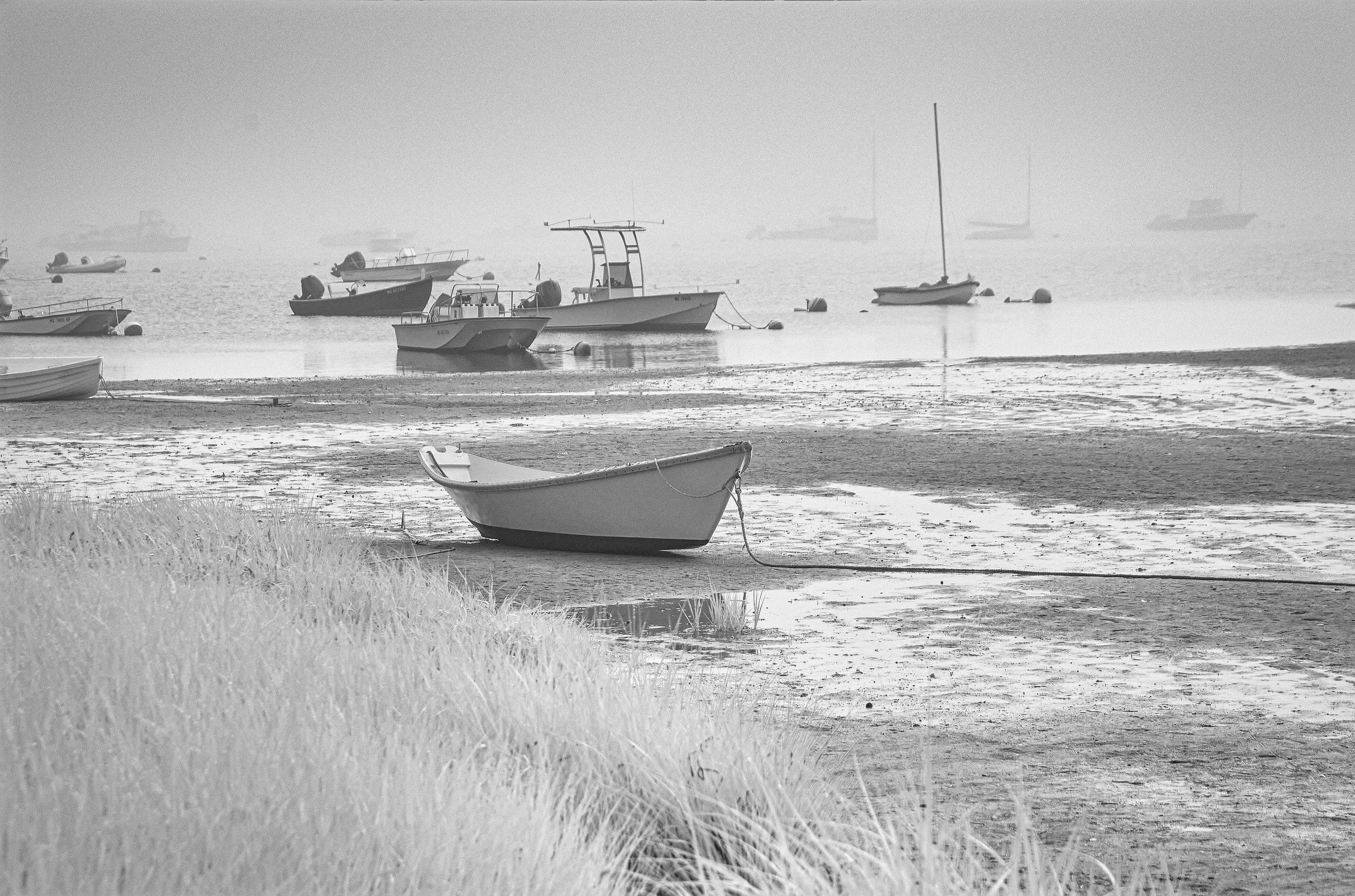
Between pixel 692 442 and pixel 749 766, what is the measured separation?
13.9 m

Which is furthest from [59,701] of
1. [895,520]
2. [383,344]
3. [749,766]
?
[383,344]

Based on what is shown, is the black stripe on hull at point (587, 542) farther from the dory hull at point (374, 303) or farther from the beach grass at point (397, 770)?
the dory hull at point (374, 303)

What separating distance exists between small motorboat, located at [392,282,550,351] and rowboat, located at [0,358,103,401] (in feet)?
58.8

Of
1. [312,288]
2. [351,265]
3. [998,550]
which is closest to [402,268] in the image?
[351,265]

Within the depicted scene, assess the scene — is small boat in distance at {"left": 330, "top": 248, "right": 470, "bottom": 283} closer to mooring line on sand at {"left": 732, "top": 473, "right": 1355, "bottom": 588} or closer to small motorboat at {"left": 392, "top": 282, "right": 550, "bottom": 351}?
small motorboat at {"left": 392, "top": 282, "right": 550, "bottom": 351}

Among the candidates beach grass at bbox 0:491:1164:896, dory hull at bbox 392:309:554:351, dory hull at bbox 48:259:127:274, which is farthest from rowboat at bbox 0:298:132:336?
dory hull at bbox 48:259:127:274

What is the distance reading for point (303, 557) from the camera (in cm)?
851

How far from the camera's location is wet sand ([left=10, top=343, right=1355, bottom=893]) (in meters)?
5.93

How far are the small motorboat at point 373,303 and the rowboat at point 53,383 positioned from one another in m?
48.0

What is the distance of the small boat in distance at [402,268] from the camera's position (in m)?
105

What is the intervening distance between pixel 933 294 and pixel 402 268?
47689 millimetres

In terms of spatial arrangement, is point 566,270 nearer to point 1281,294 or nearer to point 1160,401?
point 1281,294

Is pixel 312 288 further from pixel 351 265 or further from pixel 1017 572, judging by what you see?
pixel 1017 572

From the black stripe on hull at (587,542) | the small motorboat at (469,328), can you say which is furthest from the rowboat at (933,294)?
the black stripe on hull at (587,542)
